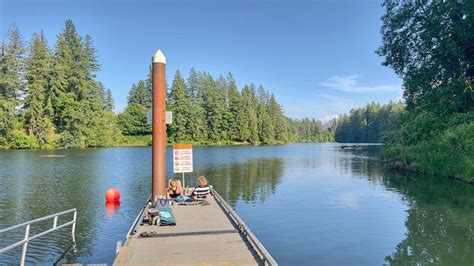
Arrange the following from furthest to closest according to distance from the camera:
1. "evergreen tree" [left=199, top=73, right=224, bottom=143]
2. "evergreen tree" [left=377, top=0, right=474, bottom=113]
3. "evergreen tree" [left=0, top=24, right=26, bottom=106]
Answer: "evergreen tree" [left=199, top=73, right=224, bottom=143]
"evergreen tree" [left=0, top=24, right=26, bottom=106]
"evergreen tree" [left=377, top=0, right=474, bottom=113]

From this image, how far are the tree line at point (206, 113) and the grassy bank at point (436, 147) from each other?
6655 cm

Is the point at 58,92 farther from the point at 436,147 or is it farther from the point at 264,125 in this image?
the point at 436,147

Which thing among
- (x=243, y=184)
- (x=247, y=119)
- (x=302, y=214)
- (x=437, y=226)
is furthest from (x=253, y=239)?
(x=247, y=119)

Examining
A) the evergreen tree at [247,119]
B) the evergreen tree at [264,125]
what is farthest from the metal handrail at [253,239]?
the evergreen tree at [264,125]

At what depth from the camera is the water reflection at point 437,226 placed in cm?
1109

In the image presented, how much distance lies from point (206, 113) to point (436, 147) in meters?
79.2

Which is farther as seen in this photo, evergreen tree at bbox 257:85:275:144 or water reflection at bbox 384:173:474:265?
evergreen tree at bbox 257:85:275:144

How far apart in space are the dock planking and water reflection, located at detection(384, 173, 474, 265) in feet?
16.9

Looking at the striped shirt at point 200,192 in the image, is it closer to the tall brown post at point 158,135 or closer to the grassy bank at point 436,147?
the tall brown post at point 158,135

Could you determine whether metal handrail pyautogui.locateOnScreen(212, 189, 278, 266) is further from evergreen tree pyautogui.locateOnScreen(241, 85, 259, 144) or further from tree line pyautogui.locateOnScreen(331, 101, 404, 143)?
tree line pyautogui.locateOnScreen(331, 101, 404, 143)

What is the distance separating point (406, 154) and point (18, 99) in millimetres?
69238

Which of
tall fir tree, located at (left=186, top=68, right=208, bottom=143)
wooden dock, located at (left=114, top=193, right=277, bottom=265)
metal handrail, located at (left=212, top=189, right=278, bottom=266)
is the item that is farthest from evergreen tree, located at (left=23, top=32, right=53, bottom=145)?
wooden dock, located at (left=114, top=193, right=277, bottom=265)

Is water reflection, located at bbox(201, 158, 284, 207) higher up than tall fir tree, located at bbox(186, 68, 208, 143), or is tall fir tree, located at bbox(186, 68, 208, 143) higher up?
tall fir tree, located at bbox(186, 68, 208, 143)

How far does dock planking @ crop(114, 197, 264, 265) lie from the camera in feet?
24.1
